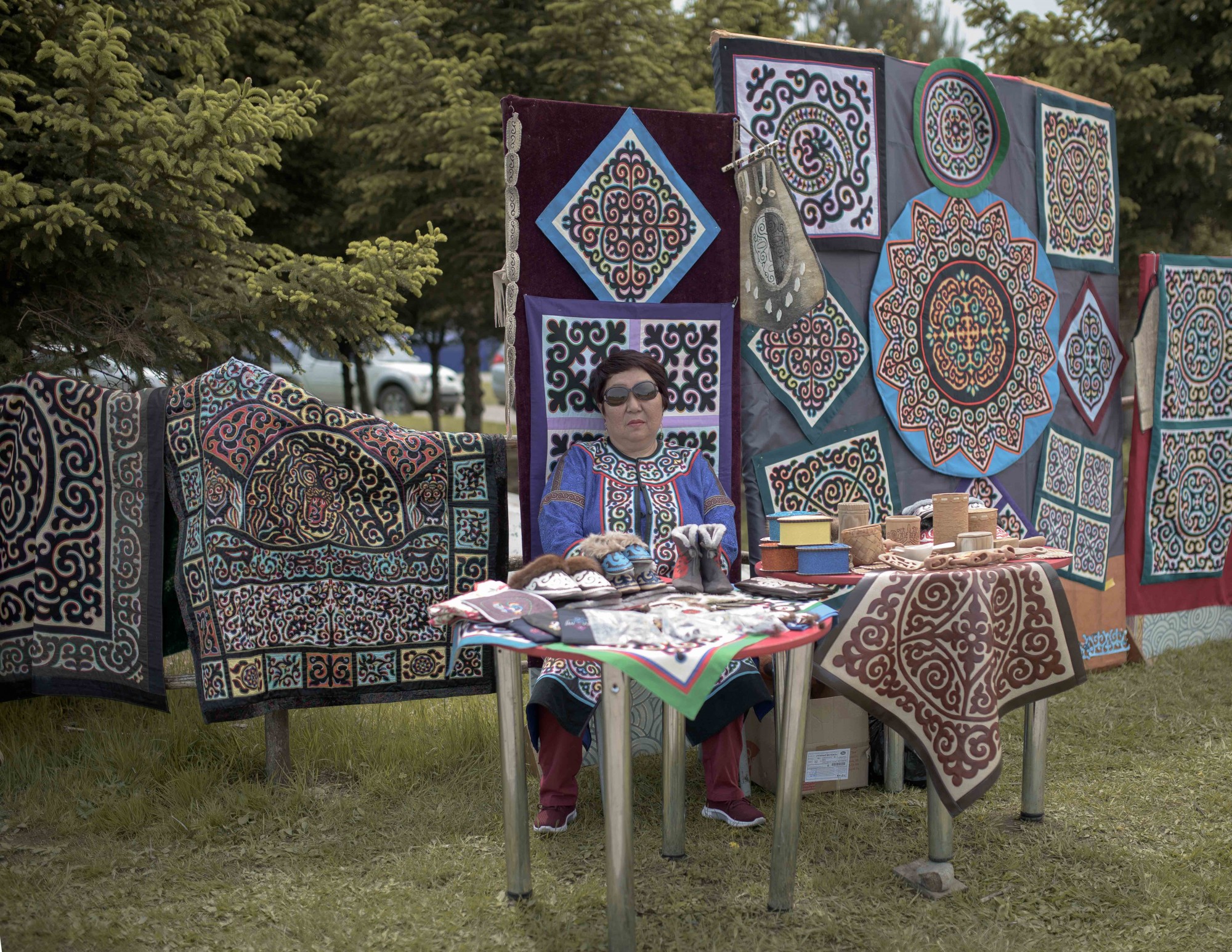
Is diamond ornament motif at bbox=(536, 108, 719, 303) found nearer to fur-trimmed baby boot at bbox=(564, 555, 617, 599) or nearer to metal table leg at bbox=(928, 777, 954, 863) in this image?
fur-trimmed baby boot at bbox=(564, 555, 617, 599)

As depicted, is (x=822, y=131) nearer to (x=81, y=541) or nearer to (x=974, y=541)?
(x=974, y=541)

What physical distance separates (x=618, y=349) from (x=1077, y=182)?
2.73 m

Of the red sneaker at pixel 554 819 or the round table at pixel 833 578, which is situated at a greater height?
the round table at pixel 833 578

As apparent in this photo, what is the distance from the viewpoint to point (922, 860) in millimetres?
3225

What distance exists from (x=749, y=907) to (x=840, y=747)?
973 millimetres

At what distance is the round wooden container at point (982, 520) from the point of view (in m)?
3.66

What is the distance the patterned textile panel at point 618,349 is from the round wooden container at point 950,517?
2.76 feet

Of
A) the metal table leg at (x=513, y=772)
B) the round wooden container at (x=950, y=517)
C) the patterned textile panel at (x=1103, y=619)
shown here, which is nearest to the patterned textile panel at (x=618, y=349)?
the round wooden container at (x=950, y=517)

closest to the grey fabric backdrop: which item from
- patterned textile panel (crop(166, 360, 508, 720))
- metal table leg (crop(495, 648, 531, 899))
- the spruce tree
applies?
patterned textile panel (crop(166, 360, 508, 720))

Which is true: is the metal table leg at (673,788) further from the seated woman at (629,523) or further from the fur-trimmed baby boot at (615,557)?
the fur-trimmed baby boot at (615,557)

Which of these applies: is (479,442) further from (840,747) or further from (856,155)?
(856,155)

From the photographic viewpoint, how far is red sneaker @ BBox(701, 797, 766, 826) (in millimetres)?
3598

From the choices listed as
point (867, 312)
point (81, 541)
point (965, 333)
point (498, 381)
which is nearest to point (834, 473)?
point (867, 312)

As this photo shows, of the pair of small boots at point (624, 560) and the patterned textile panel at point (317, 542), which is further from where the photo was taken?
the patterned textile panel at point (317, 542)
